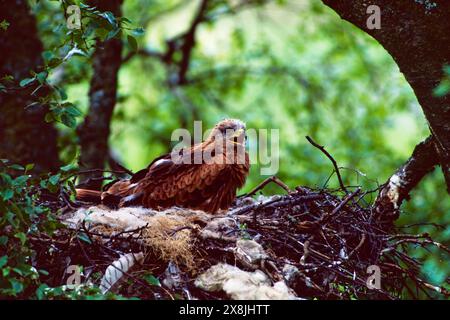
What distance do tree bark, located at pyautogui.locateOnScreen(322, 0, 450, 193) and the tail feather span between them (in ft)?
9.00

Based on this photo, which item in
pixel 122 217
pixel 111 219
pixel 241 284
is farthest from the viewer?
pixel 122 217

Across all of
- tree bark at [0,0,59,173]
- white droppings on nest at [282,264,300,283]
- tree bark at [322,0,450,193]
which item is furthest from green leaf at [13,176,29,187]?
tree bark at [0,0,59,173]

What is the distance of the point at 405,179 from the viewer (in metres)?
5.50

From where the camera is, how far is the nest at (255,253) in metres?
4.38

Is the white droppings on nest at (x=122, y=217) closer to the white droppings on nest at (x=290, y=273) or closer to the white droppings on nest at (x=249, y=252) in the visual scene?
the white droppings on nest at (x=249, y=252)

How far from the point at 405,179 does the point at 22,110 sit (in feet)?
13.1

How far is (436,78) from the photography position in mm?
4645

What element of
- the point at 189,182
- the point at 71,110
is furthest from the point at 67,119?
the point at 189,182

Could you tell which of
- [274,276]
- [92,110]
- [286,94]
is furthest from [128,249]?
[286,94]

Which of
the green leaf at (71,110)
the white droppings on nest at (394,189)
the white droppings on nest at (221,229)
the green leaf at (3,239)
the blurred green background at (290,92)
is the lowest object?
the green leaf at (3,239)

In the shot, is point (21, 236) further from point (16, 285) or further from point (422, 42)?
point (422, 42)

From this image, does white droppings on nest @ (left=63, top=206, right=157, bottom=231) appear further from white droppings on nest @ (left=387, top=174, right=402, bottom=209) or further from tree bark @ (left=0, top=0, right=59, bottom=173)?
tree bark @ (left=0, top=0, right=59, bottom=173)

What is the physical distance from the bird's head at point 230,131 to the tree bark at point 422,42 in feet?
6.19

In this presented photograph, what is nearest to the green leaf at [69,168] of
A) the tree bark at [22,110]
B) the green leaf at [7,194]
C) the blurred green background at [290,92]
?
the green leaf at [7,194]
